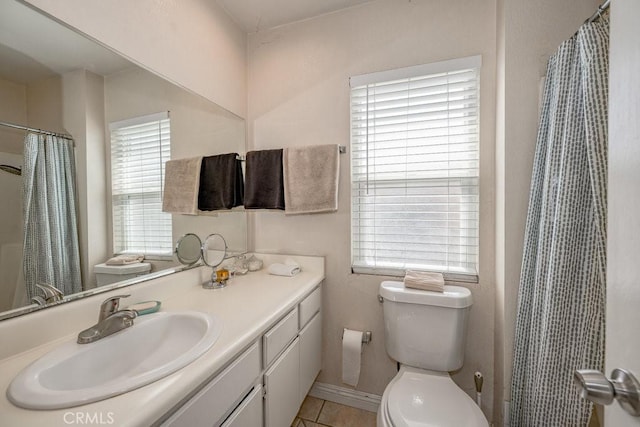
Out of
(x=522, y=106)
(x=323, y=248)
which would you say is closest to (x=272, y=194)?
(x=323, y=248)

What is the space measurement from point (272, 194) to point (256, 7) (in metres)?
1.17

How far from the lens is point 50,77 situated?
871mm

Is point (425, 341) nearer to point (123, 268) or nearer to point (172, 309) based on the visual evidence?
point (172, 309)

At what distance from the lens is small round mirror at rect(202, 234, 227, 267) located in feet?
4.72

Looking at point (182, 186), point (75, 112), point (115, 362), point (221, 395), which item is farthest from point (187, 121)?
point (221, 395)

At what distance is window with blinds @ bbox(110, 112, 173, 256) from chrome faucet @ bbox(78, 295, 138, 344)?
0.26 meters

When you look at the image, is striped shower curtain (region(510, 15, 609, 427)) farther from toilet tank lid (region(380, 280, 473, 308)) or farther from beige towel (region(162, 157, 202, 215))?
beige towel (region(162, 157, 202, 215))

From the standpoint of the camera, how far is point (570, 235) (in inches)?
35.0

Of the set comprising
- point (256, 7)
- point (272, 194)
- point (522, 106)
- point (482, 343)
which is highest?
point (256, 7)

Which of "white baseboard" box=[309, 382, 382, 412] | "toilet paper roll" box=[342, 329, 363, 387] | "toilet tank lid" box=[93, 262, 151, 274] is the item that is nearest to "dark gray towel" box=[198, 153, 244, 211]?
"toilet tank lid" box=[93, 262, 151, 274]

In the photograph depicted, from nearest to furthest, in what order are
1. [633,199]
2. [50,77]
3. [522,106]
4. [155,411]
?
[633,199]
[155,411]
[50,77]
[522,106]

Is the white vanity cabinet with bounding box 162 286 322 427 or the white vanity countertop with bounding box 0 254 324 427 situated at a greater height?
the white vanity countertop with bounding box 0 254 324 427

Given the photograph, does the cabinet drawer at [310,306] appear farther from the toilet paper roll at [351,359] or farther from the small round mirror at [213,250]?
the small round mirror at [213,250]

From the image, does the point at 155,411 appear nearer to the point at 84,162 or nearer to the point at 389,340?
the point at 84,162
